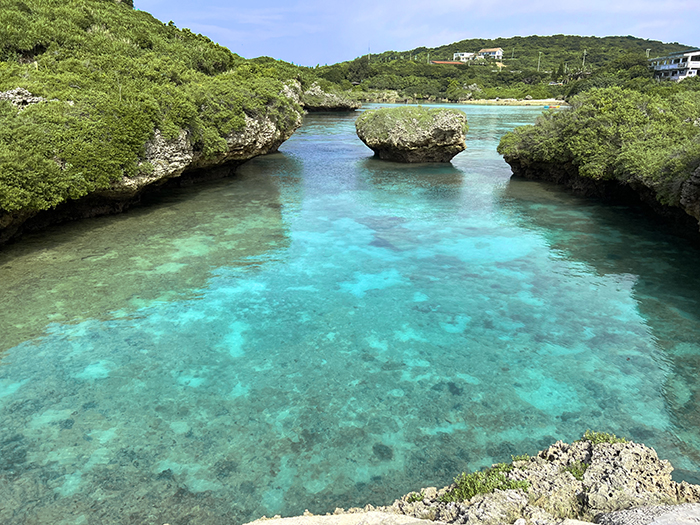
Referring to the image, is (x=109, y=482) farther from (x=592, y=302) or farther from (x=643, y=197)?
(x=643, y=197)

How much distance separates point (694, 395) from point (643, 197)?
1346cm

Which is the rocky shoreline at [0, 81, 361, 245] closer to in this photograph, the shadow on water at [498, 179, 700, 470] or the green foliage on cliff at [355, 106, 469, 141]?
the green foliage on cliff at [355, 106, 469, 141]

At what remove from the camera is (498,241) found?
1518cm

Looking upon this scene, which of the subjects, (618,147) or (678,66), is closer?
(618,147)

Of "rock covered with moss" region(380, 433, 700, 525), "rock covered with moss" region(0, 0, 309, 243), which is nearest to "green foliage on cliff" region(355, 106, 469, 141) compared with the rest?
"rock covered with moss" region(0, 0, 309, 243)

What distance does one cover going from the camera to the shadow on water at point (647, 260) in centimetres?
757

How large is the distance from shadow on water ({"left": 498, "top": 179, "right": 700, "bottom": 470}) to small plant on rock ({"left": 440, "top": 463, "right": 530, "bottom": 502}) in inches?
122

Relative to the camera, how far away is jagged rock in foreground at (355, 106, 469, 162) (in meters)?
28.0

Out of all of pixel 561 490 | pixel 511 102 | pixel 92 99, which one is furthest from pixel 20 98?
pixel 511 102


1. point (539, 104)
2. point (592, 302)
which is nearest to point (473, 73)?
point (539, 104)

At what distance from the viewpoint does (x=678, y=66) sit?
97.3 meters

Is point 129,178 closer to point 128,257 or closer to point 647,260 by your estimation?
point 128,257

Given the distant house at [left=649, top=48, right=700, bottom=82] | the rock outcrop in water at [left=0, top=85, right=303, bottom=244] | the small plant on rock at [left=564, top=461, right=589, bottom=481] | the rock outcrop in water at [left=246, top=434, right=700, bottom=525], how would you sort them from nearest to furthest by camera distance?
the rock outcrop in water at [left=246, top=434, right=700, bottom=525] → the small plant on rock at [left=564, top=461, right=589, bottom=481] → the rock outcrop in water at [left=0, top=85, right=303, bottom=244] → the distant house at [left=649, top=48, right=700, bottom=82]

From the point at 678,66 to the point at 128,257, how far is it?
12013 cm
